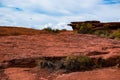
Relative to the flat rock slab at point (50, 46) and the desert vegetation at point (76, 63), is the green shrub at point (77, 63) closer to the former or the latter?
the desert vegetation at point (76, 63)

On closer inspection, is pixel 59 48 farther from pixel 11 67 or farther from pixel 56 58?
pixel 11 67

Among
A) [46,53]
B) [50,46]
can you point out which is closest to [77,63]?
[46,53]

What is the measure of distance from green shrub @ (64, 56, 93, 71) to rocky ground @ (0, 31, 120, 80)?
0.42 metres

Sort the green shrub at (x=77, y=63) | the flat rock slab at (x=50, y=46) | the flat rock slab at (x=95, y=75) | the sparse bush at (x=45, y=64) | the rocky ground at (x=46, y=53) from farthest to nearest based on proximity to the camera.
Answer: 1. the flat rock slab at (x=50, y=46)
2. the sparse bush at (x=45, y=64)
3. the green shrub at (x=77, y=63)
4. the rocky ground at (x=46, y=53)
5. the flat rock slab at (x=95, y=75)

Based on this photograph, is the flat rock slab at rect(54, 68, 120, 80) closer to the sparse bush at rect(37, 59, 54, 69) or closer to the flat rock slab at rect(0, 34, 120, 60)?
the sparse bush at rect(37, 59, 54, 69)

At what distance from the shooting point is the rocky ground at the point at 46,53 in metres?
10.6

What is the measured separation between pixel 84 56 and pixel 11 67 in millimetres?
2567

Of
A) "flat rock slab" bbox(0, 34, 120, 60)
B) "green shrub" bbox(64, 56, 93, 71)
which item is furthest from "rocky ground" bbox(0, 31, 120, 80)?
"green shrub" bbox(64, 56, 93, 71)

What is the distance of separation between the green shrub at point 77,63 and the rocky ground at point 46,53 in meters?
0.42

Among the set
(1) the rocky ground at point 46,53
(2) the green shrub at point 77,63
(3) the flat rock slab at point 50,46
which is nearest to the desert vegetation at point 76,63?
(2) the green shrub at point 77,63

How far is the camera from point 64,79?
1023 cm

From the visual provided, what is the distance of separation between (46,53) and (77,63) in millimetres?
1896

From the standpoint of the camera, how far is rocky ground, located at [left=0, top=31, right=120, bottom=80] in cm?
1063

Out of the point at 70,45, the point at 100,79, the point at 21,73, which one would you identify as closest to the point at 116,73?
the point at 100,79
